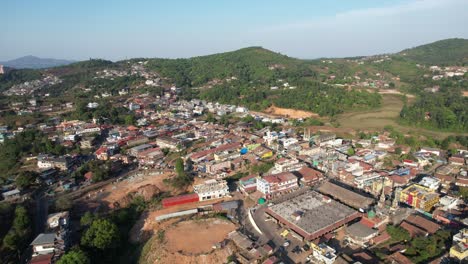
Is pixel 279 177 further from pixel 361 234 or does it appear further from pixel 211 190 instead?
pixel 361 234

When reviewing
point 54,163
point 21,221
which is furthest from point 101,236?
point 54,163

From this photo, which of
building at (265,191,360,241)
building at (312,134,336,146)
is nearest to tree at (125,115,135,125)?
building at (312,134,336,146)

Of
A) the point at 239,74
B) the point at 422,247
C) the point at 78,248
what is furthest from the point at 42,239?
the point at 239,74

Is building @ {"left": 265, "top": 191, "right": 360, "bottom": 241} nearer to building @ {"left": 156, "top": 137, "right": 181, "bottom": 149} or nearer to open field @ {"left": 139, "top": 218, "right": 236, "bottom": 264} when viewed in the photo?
open field @ {"left": 139, "top": 218, "right": 236, "bottom": 264}

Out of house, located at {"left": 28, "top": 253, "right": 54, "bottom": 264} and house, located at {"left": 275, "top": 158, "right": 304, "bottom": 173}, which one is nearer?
house, located at {"left": 28, "top": 253, "right": 54, "bottom": 264}

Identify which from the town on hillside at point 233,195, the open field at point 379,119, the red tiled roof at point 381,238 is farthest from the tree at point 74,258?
the open field at point 379,119

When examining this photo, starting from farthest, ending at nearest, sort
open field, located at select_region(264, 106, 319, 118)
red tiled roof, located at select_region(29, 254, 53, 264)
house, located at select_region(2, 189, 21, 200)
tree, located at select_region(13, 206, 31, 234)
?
open field, located at select_region(264, 106, 319, 118), house, located at select_region(2, 189, 21, 200), tree, located at select_region(13, 206, 31, 234), red tiled roof, located at select_region(29, 254, 53, 264)
